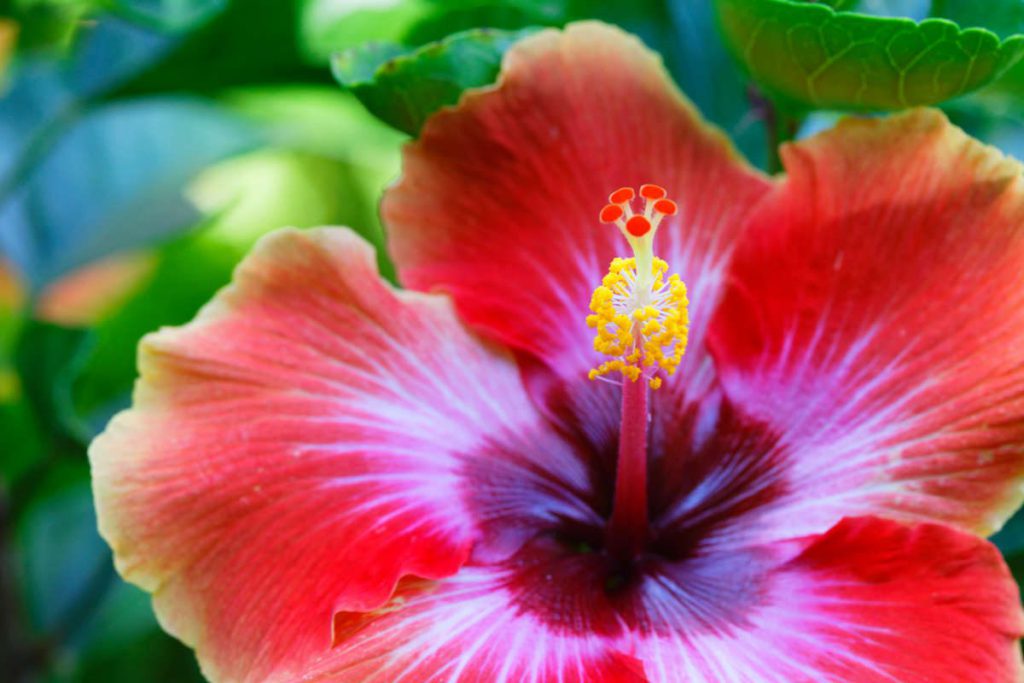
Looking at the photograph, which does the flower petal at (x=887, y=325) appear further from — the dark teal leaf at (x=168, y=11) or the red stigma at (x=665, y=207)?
the dark teal leaf at (x=168, y=11)

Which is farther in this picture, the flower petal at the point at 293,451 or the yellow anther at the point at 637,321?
the yellow anther at the point at 637,321

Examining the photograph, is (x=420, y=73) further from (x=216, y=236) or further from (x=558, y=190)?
(x=216, y=236)

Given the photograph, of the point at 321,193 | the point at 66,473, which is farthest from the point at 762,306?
the point at 321,193

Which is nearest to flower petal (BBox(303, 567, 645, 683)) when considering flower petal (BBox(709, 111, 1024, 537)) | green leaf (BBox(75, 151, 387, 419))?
flower petal (BBox(709, 111, 1024, 537))

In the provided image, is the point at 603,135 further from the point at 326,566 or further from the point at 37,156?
the point at 37,156

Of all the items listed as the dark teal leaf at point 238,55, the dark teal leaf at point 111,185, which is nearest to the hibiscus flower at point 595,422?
the dark teal leaf at point 238,55
